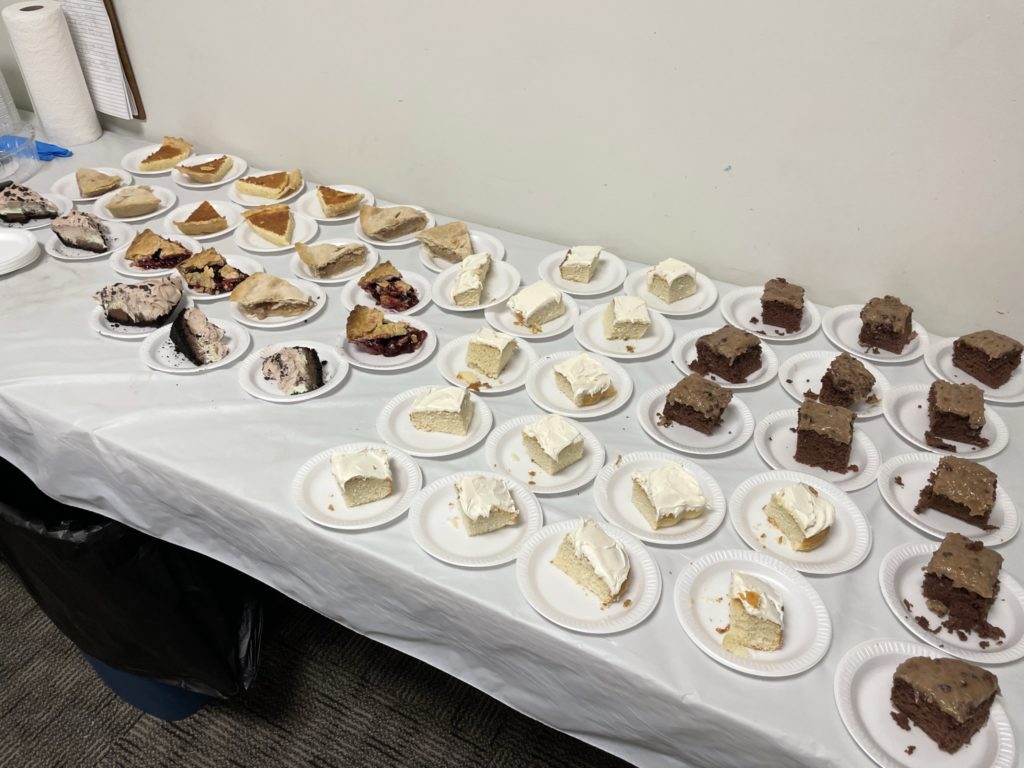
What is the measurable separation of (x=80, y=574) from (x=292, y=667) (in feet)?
2.46

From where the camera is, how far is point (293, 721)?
2.12m

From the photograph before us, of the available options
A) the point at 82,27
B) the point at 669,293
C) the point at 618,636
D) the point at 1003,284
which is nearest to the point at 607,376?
the point at 669,293

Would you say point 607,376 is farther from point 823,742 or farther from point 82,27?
point 82,27

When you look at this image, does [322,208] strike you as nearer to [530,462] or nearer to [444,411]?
[444,411]

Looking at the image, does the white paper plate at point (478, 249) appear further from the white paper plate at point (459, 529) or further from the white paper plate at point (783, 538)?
the white paper plate at point (783, 538)

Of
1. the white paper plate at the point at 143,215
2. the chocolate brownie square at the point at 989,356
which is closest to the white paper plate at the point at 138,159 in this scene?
the white paper plate at the point at 143,215

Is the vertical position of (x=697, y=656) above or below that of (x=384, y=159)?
below

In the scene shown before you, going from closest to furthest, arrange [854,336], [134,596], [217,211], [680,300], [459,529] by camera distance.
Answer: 1. [459,529]
2. [134,596]
3. [854,336]
4. [680,300]
5. [217,211]

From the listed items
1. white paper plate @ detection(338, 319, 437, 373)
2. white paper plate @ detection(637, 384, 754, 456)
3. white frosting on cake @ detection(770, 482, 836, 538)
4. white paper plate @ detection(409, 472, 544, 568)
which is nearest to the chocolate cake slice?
white frosting on cake @ detection(770, 482, 836, 538)

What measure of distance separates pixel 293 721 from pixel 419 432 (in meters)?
1.11

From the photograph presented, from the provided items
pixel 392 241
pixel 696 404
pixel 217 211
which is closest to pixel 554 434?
pixel 696 404

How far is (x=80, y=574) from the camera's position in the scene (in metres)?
1.74

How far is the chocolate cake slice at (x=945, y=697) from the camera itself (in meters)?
1.03

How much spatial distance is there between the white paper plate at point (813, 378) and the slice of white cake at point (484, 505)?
765 millimetres
